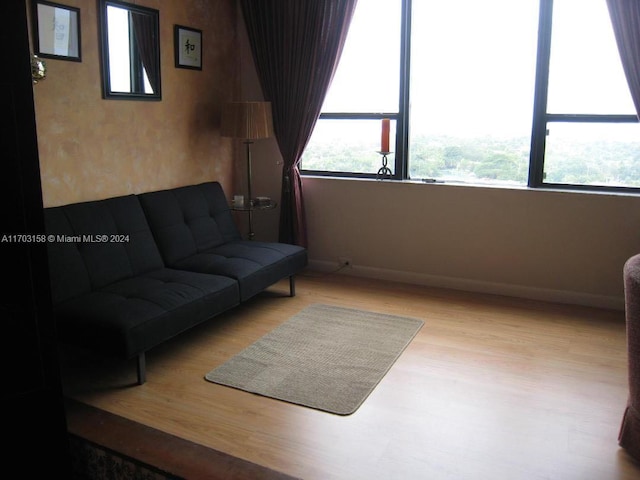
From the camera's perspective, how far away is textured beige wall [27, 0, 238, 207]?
3.30m

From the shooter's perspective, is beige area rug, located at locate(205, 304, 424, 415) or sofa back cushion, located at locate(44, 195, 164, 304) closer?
beige area rug, located at locate(205, 304, 424, 415)

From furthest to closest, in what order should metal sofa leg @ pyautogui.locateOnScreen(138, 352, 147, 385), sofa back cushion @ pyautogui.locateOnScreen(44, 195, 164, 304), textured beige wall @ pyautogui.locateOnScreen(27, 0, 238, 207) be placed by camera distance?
textured beige wall @ pyautogui.locateOnScreen(27, 0, 238, 207), sofa back cushion @ pyautogui.locateOnScreen(44, 195, 164, 304), metal sofa leg @ pyautogui.locateOnScreen(138, 352, 147, 385)

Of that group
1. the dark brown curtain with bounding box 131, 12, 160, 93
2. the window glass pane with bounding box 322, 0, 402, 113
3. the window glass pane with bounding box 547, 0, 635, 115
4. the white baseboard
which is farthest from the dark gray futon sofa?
the window glass pane with bounding box 547, 0, 635, 115

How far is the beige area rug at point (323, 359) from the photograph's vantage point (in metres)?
2.80

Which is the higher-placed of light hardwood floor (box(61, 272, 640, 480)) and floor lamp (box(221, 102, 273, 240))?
floor lamp (box(221, 102, 273, 240))

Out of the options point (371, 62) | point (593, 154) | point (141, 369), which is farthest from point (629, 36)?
point (141, 369)

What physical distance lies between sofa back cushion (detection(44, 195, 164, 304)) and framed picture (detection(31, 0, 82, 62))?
0.84 metres

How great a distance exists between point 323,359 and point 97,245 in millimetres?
1435

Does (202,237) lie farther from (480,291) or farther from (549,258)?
(549,258)

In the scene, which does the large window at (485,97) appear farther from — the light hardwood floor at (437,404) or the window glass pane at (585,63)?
the light hardwood floor at (437,404)

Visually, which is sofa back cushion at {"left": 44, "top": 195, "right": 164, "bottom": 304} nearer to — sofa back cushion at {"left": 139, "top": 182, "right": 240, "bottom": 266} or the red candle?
sofa back cushion at {"left": 139, "top": 182, "right": 240, "bottom": 266}

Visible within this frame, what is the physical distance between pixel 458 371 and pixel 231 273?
142 centimetres

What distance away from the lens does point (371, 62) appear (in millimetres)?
4445

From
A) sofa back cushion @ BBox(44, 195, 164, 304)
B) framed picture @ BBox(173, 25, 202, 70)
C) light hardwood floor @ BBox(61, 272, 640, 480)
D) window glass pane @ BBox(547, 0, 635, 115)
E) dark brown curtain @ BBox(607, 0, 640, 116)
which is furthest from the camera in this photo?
framed picture @ BBox(173, 25, 202, 70)
